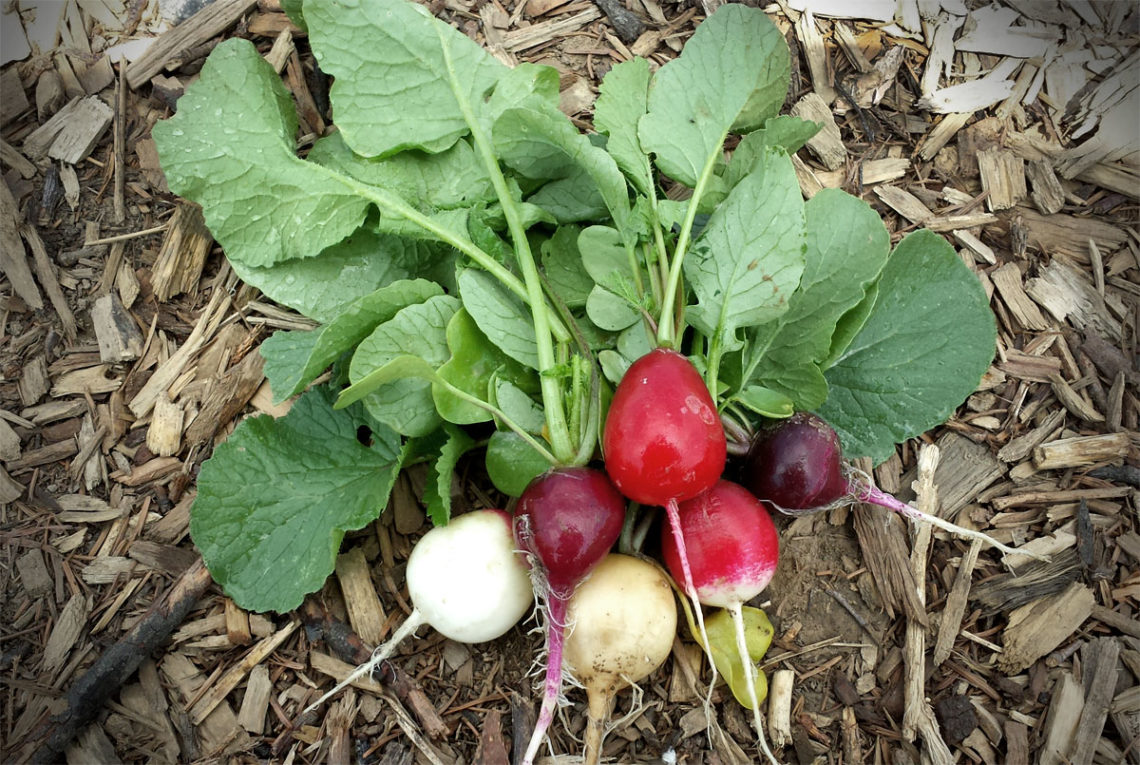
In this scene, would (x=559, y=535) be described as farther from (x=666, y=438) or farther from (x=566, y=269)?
(x=566, y=269)

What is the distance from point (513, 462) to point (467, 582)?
26cm

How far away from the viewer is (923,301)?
Answer: 6.15 ft

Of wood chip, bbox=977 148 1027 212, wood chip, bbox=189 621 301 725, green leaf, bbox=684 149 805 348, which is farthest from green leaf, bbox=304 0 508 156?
wood chip, bbox=977 148 1027 212

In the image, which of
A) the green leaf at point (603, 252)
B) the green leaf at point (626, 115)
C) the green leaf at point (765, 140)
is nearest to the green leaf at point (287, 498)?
the green leaf at point (603, 252)

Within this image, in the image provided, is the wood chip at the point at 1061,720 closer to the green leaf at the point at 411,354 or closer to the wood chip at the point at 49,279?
the green leaf at the point at 411,354

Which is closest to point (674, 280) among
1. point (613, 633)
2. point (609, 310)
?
point (609, 310)

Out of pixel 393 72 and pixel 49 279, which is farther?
pixel 49 279

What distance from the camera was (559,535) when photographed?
1549 mm

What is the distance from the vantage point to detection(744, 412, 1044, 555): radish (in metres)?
1.68

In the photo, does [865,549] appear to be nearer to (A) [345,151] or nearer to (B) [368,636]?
(B) [368,636]

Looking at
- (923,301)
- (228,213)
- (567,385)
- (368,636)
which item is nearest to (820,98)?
(923,301)

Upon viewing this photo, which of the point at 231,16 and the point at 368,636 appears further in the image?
the point at 231,16

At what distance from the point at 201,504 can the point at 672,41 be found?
1684mm

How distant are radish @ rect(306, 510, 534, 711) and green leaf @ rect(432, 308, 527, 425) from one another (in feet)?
0.77
